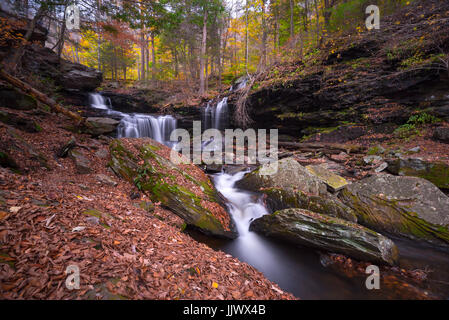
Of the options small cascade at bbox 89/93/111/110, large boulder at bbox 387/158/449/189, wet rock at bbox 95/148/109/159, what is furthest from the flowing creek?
small cascade at bbox 89/93/111/110

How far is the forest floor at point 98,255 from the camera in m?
1.73

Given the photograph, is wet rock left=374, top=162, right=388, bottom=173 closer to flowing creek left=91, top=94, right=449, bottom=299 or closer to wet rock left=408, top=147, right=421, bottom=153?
wet rock left=408, top=147, right=421, bottom=153

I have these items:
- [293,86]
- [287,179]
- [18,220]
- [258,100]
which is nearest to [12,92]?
[18,220]

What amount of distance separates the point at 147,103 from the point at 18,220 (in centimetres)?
1623

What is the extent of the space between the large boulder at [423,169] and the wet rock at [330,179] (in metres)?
2.27

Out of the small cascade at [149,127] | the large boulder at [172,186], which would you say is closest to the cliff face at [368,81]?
the small cascade at [149,127]

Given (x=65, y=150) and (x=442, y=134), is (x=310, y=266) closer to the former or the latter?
(x=65, y=150)

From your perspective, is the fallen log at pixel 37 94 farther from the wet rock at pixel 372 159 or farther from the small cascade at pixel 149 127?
the wet rock at pixel 372 159

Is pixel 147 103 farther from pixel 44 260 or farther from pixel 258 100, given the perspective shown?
pixel 44 260

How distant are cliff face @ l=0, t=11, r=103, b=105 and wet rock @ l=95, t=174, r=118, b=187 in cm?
971

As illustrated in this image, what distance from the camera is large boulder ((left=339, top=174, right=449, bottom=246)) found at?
4633 mm

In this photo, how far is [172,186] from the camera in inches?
197
